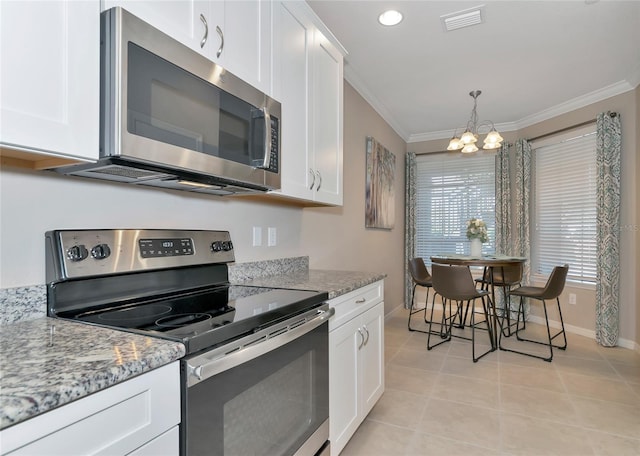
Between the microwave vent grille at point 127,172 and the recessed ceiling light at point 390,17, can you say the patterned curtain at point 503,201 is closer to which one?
the recessed ceiling light at point 390,17

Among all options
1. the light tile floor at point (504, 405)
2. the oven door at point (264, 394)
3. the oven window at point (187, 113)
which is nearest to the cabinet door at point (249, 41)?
the oven window at point (187, 113)

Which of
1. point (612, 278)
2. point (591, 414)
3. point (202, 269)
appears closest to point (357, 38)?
point (202, 269)

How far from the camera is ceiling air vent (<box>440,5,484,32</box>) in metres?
2.32

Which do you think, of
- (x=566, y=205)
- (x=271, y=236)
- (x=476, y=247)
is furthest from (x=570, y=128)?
(x=271, y=236)

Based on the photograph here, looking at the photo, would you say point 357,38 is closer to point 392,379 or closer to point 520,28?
point 520,28

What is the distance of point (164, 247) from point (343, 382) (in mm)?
1007

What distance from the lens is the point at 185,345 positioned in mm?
805

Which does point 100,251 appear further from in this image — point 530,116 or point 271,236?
point 530,116

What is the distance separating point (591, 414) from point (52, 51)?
3066 mm

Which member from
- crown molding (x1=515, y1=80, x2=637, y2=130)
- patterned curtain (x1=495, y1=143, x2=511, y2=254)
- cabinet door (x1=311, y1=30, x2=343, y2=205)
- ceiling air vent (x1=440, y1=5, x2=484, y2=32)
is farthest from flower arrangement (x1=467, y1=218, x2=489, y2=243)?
cabinet door (x1=311, y1=30, x2=343, y2=205)

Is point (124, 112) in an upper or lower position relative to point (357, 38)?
lower

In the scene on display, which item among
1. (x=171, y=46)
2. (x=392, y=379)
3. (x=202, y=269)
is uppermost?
(x=171, y=46)

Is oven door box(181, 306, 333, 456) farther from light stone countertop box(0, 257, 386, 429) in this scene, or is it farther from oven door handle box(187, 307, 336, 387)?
light stone countertop box(0, 257, 386, 429)

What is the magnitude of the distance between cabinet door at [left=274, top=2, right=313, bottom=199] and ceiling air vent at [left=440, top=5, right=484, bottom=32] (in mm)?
1082
